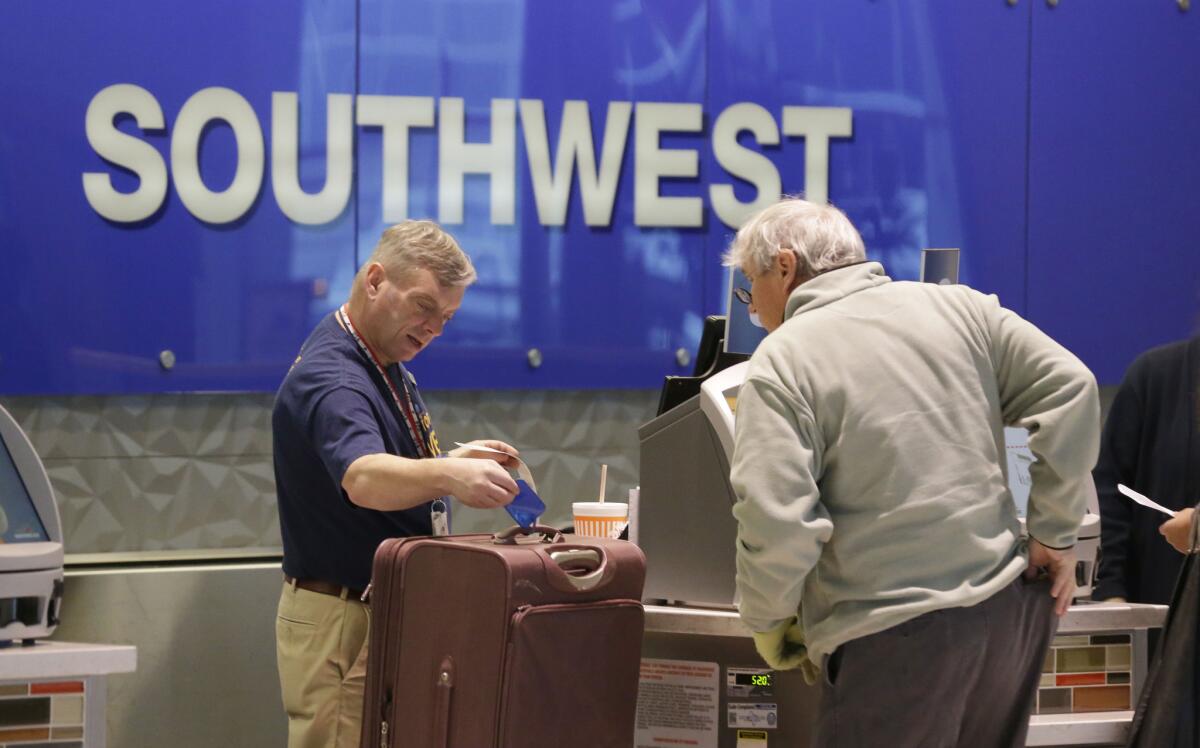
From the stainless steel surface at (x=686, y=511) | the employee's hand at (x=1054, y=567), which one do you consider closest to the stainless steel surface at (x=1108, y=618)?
the employee's hand at (x=1054, y=567)

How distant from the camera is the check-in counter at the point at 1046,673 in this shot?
8.32 ft

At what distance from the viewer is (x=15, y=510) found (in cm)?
236

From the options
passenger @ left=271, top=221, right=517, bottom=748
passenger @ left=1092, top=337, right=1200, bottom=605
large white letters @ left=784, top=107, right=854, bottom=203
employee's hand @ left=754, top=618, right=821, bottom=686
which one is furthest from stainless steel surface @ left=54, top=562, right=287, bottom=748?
large white letters @ left=784, top=107, right=854, bottom=203

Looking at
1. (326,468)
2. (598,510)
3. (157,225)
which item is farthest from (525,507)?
(157,225)

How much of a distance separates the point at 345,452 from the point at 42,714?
652 mm

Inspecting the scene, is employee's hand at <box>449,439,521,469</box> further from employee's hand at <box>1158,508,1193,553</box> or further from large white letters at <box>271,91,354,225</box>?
large white letters at <box>271,91,354,225</box>

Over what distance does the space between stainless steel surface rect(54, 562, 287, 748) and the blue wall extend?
0.79m

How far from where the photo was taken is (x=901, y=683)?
1926 millimetres

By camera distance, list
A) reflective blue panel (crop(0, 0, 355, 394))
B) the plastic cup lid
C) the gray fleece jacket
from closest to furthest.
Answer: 1. the gray fleece jacket
2. the plastic cup lid
3. reflective blue panel (crop(0, 0, 355, 394))

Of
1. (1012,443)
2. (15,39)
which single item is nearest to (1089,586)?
(1012,443)

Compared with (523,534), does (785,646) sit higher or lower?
lower

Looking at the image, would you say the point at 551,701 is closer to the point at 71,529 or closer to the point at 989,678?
the point at 989,678

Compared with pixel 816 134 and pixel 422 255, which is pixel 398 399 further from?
pixel 816 134

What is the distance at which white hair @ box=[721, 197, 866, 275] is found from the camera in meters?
2.11
